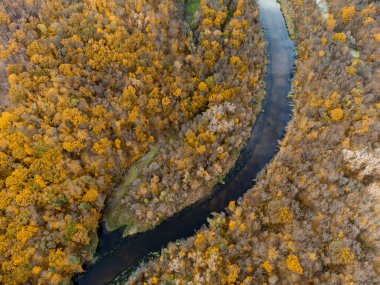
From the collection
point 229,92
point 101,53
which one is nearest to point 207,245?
point 229,92

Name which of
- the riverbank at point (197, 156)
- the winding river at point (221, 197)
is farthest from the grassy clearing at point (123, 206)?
the winding river at point (221, 197)

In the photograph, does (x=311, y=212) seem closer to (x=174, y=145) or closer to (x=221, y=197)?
(x=221, y=197)

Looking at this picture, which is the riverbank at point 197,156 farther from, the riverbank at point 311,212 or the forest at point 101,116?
the riverbank at point 311,212

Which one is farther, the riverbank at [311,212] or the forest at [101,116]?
the forest at [101,116]

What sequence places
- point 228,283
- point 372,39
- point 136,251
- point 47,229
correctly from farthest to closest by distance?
point 372,39
point 136,251
point 47,229
point 228,283

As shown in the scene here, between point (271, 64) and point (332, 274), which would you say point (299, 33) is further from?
point (332, 274)

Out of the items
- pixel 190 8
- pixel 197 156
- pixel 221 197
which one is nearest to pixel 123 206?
pixel 197 156
